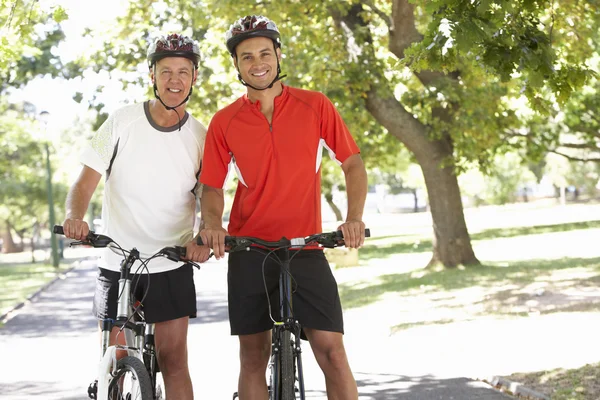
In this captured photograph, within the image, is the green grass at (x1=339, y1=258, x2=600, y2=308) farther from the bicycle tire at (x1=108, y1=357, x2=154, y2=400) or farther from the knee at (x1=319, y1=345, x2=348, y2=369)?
the bicycle tire at (x1=108, y1=357, x2=154, y2=400)

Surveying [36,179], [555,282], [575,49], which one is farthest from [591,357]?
[36,179]

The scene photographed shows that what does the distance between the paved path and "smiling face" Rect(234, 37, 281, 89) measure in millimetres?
4228

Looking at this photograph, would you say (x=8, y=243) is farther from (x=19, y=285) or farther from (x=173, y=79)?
(x=173, y=79)

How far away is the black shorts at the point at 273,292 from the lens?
15.5ft

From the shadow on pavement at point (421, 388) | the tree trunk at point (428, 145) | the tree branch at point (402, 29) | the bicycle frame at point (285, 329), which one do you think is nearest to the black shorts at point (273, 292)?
the bicycle frame at point (285, 329)

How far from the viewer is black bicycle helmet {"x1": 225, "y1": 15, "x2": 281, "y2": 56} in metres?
4.91

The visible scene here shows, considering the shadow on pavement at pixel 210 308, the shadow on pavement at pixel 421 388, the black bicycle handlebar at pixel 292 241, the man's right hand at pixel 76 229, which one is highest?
the man's right hand at pixel 76 229

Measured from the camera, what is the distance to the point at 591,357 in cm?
941

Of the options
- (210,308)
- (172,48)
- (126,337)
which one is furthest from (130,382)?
(210,308)

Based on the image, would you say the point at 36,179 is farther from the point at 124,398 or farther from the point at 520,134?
the point at 124,398

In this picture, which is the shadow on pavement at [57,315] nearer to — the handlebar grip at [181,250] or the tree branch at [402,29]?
the tree branch at [402,29]

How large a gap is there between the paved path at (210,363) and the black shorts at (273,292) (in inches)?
152

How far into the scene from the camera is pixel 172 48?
5211mm

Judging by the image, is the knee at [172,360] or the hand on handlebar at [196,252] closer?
the hand on handlebar at [196,252]
